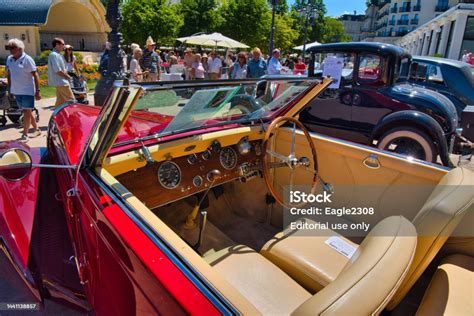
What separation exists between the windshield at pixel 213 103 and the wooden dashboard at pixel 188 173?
23cm

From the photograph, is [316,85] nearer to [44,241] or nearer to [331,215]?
[331,215]

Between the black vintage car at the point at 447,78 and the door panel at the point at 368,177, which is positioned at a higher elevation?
the black vintage car at the point at 447,78

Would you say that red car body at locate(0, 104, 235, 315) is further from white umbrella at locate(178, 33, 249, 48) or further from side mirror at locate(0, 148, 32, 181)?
white umbrella at locate(178, 33, 249, 48)

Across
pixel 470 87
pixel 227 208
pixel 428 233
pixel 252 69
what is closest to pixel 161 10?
pixel 252 69

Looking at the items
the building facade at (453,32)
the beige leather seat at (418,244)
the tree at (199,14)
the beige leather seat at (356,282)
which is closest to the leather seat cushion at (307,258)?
the beige leather seat at (418,244)

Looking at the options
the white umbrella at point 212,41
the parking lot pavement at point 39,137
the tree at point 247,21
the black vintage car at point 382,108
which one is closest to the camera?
the black vintage car at point 382,108

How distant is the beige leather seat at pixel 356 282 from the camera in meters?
1.03

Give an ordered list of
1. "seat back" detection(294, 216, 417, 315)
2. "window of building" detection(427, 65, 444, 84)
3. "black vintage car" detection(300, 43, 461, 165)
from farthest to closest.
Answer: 1. "window of building" detection(427, 65, 444, 84)
2. "black vintage car" detection(300, 43, 461, 165)
3. "seat back" detection(294, 216, 417, 315)

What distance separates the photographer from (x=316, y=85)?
2.69 meters

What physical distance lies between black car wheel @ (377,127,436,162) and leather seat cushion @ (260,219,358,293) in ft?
11.1

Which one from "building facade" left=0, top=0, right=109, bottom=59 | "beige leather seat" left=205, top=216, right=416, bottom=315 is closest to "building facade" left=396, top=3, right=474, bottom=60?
"building facade" left=0, top=0, right=109, bottom=59

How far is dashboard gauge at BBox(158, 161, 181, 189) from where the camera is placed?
237cm

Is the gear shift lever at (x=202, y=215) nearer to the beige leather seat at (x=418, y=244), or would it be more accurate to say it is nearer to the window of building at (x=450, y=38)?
the beige leather seat at (x=418, y=244)

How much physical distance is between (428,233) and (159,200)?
5.49 feet
